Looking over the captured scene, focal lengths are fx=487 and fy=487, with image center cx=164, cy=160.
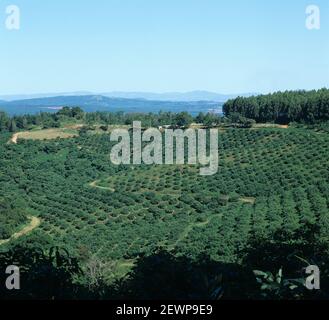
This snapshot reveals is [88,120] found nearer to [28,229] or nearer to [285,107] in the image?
[285,107]

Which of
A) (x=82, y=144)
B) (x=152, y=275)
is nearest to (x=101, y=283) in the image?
(x=152, y=275)

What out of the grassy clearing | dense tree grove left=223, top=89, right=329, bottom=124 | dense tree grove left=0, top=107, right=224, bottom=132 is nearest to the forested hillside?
the grassy clearing

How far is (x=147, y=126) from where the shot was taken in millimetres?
102062

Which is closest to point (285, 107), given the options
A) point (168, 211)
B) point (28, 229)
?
point (168, 211)

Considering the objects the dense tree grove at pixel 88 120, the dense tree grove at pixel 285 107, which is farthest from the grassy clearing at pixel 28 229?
the dense tree grove at pixel 285 107

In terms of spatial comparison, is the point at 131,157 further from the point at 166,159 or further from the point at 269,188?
the point at 269,188

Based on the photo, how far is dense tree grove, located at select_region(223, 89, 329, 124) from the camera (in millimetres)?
83938

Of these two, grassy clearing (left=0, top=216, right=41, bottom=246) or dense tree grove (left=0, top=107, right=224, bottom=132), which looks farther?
dense tree grove (left=0, top=107, right=224, bottom=132)

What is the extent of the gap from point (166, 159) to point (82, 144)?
1850 centimetres

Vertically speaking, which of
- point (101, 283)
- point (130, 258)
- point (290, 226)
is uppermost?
point (101, 283)

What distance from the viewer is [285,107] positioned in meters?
90.2

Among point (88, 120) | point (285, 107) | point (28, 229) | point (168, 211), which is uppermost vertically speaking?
point (285, 107)

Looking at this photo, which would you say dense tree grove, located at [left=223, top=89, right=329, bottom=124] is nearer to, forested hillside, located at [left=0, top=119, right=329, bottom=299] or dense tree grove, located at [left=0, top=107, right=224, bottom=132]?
dense tree grove, located at [left=0, top=107, right=224, bottom=132]

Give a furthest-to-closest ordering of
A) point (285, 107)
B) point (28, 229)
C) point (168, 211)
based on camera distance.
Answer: point (285, 107), point (168, 211), point (28, 229)
